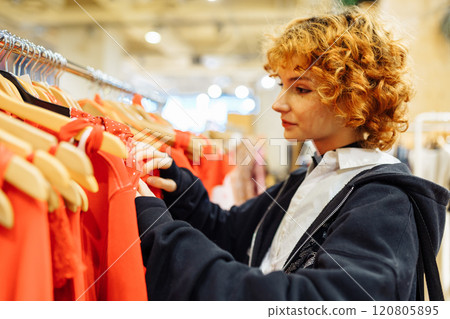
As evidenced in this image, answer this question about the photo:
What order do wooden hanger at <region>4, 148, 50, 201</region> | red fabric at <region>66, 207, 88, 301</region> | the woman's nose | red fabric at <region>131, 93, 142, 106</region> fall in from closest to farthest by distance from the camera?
wooden hanger at <region>4, 148, 50, 201</region>
red fabric at <region>66, 207, 88, 301</region>
the woman's nose
red fabric at <region>131, 93, 142, 106</region>

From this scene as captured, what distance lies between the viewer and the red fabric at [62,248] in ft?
1.65

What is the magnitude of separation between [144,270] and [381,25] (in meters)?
0.77

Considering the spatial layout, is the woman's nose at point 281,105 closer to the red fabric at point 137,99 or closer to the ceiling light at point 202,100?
the red fabric at point 137,99

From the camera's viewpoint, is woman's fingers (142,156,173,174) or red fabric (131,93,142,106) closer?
woman's fingers (142,156,173,174)

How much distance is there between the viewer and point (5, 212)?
1.41 ft

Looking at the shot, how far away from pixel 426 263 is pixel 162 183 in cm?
59

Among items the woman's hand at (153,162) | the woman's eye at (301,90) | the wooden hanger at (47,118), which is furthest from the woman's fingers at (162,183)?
the woman's eye at (301,90)

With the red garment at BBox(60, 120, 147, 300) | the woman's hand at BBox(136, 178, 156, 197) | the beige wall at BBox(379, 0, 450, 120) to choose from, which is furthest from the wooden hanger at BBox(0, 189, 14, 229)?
the beige wall at BBox(379, 0, 450, 120)

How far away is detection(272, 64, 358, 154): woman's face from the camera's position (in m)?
0.87

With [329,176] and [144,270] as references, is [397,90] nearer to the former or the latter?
[329,176]

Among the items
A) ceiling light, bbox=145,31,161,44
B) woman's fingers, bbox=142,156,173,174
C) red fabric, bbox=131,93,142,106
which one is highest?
ceiling light, bbox=145,31,161,44

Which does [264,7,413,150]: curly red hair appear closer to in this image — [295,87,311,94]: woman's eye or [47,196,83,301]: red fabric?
[295,87,311,94]: woman's eye

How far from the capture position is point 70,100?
0.83 meters

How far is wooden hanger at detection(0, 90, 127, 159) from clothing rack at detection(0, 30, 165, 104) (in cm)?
18
